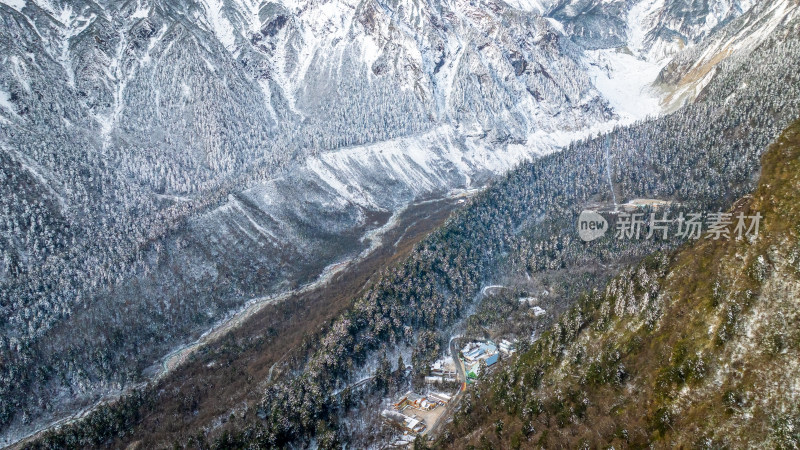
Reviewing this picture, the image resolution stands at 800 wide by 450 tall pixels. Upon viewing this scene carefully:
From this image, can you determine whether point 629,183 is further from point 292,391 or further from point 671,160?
point 292,391

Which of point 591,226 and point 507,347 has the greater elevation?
point 591,226

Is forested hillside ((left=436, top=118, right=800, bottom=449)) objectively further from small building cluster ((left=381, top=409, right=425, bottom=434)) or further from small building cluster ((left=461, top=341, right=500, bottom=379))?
small building cluster ((left=461, top=341, right=500, bottom=379))

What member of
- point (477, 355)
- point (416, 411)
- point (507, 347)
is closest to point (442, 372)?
point (477, 355)

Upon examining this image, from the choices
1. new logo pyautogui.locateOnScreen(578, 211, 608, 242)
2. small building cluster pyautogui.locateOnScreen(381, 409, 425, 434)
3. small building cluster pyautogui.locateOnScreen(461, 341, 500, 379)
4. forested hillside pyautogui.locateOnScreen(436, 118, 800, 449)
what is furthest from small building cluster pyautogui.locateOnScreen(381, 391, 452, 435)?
new logo pyautogui.locateOnScreen(578, 211, 608, 242)

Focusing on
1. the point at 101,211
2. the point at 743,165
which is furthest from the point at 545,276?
the point at 101,211

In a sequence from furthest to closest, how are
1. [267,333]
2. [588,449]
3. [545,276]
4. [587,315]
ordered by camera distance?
[545,276]
[267,333]
[587,315]
[588,449]

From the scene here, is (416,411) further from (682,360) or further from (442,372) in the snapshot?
(682,360)

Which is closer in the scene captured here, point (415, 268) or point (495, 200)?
point (415, 268)

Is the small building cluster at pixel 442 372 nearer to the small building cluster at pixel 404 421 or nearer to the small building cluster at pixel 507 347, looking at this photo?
the small building cluster at pixel 404 421

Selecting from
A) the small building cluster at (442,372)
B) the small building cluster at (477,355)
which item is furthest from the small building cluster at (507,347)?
the small building cluster at (442,372)
